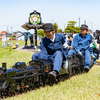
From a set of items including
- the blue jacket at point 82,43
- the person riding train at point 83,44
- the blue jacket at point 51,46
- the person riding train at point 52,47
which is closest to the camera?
the person riding train at point 52,47

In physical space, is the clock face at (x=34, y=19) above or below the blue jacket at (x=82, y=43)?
above

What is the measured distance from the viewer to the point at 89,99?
3.80 m

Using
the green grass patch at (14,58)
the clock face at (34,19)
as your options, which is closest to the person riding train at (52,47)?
the green grass patch at (14,58)

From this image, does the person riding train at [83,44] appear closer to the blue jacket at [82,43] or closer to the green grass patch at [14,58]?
the blue jacket at [82,43]

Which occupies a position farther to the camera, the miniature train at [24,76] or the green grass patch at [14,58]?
the green grass patch at [14,58]

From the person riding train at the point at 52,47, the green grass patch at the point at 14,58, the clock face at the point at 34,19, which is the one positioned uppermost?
the clock face at the point at 34,19

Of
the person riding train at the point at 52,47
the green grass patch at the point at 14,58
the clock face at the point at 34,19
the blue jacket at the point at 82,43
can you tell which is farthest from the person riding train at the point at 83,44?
the clock face at the point at 34,19

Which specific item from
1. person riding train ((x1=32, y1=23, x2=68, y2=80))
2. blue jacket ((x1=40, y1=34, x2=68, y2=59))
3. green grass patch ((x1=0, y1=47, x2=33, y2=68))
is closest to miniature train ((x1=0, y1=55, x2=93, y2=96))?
person riding train ((x1=32, y1=23, x2=68, y2=80))

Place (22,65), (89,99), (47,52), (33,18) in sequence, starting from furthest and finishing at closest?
(33,18), (47,52), (22,65), (89,99)

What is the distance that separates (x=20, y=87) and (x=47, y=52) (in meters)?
1.55

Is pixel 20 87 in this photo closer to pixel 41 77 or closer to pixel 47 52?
pixel 41 77

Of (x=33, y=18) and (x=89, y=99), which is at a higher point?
(x=33, y=18)

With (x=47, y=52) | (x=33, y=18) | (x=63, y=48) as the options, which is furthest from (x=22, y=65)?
(x=33, y=18)

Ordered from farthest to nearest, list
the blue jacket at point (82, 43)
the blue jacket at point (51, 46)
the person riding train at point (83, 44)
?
the blue jacket at point (82, 43) < the person riding train at point (83, 44) < the blue jacket at point (51, 46)
